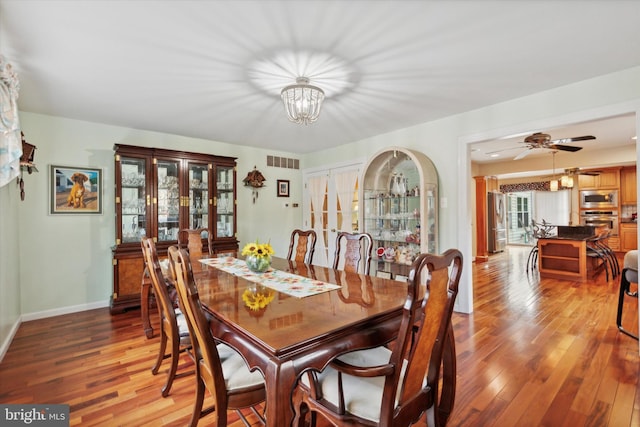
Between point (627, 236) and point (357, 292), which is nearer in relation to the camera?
point (357, 292)

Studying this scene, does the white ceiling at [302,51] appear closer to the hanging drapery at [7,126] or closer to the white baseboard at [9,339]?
the hanging drapery at [7,126]

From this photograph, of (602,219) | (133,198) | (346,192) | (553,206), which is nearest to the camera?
(133,198)

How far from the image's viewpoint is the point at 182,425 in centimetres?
177

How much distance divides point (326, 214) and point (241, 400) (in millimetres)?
4237

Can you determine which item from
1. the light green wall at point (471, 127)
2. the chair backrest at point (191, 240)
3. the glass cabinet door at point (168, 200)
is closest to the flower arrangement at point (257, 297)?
the chair backrest at point (191, 240)

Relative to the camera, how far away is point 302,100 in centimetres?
253

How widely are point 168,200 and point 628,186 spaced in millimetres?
10207

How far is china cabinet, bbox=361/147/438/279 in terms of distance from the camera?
12.1 ft

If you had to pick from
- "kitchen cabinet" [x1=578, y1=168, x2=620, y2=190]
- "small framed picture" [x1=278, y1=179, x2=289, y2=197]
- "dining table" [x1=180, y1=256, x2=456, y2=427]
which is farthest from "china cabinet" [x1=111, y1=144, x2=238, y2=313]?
"kitchen cabinet" [x1=578, y1=168, x2=620, y2=190]

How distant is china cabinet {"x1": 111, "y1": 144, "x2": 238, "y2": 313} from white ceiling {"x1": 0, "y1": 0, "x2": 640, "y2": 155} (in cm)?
80

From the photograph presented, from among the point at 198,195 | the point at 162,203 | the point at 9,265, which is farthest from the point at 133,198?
the point at 9,265

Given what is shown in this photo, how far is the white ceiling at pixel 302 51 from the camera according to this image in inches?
69.7

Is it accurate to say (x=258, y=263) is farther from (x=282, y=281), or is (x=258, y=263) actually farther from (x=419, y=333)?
(x=419, y=333)

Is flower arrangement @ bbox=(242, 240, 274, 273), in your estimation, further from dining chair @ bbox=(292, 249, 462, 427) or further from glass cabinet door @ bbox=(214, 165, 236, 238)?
glass cabinet door @ bbox=(214, 165, 236, 238)
